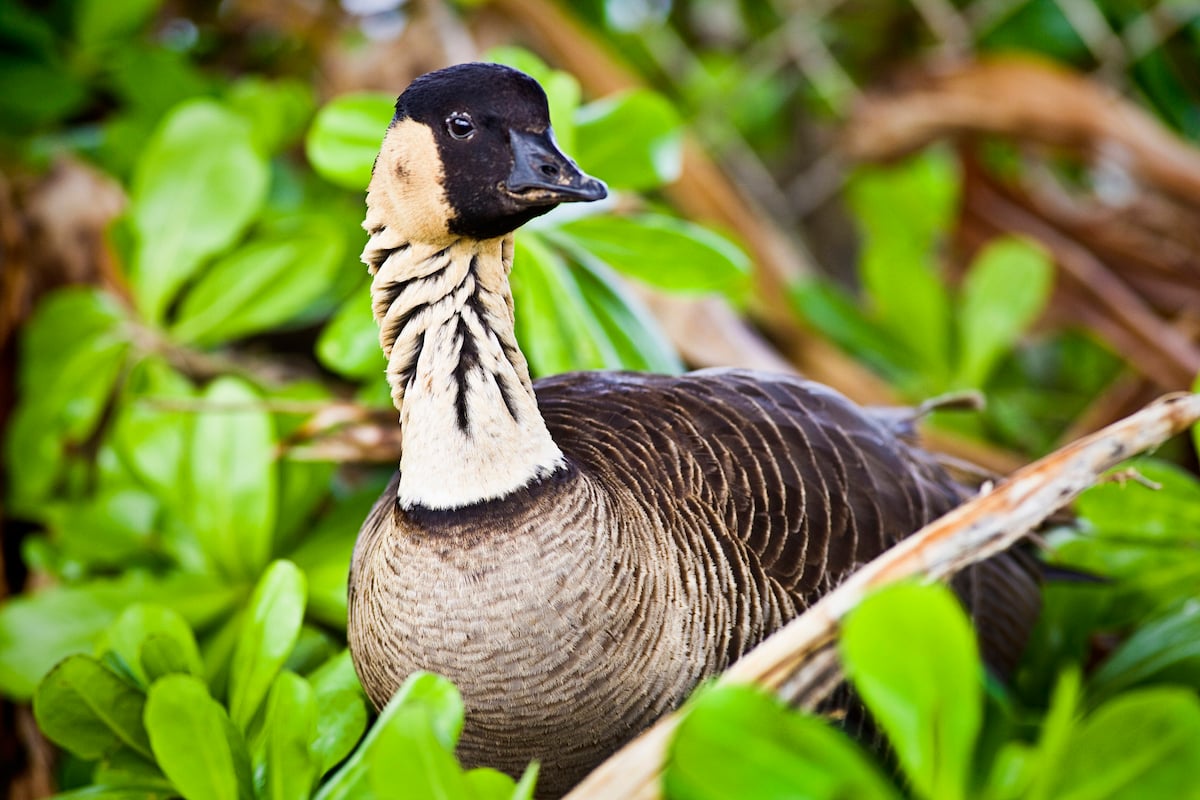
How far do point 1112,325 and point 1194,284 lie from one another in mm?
171

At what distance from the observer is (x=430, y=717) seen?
63 cm


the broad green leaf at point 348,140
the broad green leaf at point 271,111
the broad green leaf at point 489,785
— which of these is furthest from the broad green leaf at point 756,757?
the broad green leaf at point 271,111

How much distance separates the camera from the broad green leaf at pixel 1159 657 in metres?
0.99

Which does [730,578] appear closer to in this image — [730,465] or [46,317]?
[730,465]

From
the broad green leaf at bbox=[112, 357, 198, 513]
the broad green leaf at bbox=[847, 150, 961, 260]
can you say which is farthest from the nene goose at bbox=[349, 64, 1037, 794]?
the broad green leaf at bbox=[847, 150, 961, 260]

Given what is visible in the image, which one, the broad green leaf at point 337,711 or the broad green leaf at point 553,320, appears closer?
the broad green leaf at point 337,711

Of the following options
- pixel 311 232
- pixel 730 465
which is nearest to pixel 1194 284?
pixel 730 465

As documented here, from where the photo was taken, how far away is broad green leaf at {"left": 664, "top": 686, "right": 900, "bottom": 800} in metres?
0.57

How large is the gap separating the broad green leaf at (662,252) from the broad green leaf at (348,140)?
22 cm

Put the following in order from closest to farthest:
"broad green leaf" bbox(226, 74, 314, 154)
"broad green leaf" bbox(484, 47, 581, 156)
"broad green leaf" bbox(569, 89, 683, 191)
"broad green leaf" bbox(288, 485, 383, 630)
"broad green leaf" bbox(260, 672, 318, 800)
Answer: "broad green leaf" bbox(260, 672, 318, 800)
"broad green leaf" bbox(288, 485, 383, 630)
"broad green leaf" bbox(484, 47, 581, 156)
"broad green leaf" bbox(569, 89, 683, 191)
"broad green leaf" bbox(226, 74, 314, 154)

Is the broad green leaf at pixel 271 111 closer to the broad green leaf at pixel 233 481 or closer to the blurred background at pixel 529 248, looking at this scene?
the blurred background at pixel 529 248

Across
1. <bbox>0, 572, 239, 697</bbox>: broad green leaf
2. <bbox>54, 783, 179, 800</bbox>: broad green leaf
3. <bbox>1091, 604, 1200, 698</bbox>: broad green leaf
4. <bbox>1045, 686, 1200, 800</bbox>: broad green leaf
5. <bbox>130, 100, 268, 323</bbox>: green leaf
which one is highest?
<bbox>130, 100, 268, 323</bbox>: green leaf

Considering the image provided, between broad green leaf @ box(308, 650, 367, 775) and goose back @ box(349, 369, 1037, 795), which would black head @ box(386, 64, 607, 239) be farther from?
broad green leaf @ box(308, 650, 367, 775)

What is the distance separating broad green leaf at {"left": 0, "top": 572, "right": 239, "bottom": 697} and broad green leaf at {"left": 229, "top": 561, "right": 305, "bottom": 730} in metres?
0.25
